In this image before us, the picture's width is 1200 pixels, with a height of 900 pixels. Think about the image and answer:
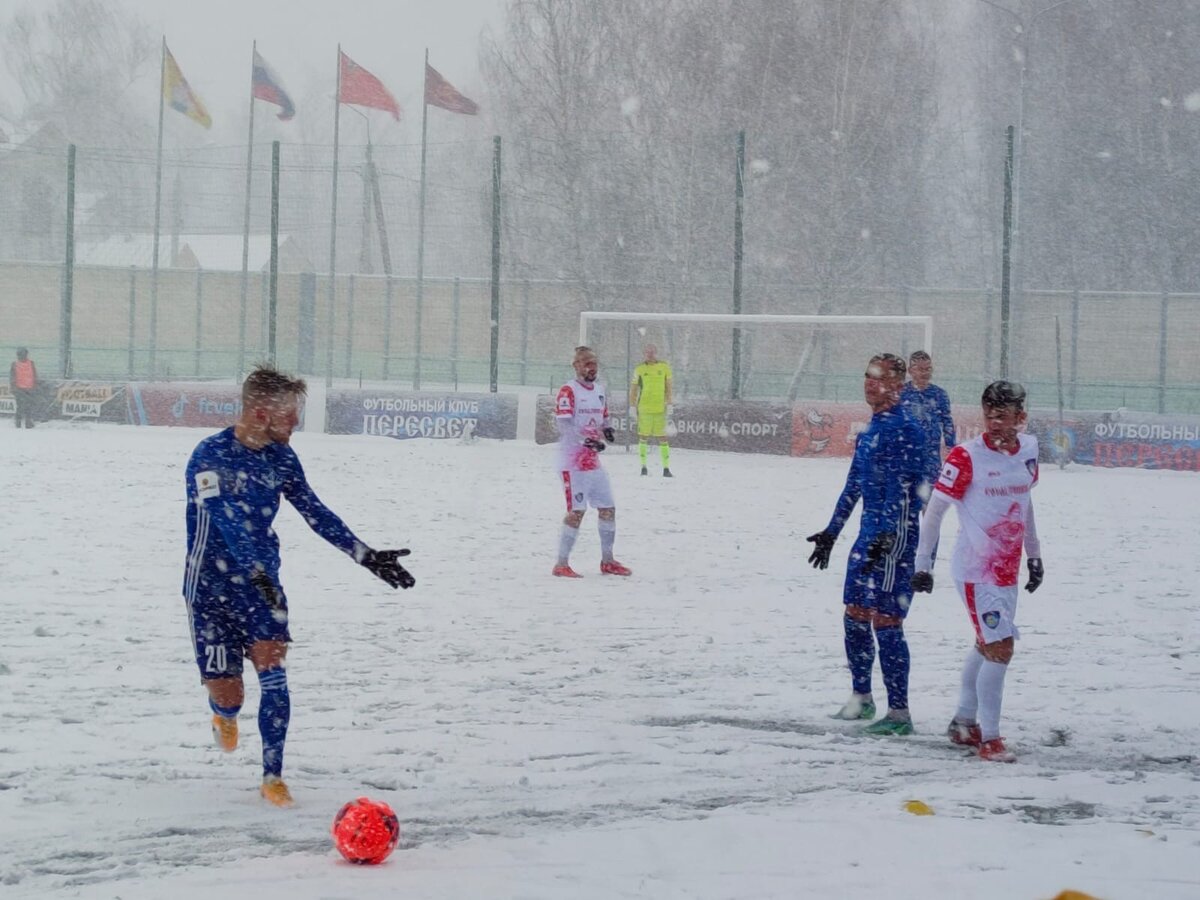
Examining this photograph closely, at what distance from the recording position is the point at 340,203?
45.1 metres

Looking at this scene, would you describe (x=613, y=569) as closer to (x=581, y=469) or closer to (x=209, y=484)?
(x=581, y=469)

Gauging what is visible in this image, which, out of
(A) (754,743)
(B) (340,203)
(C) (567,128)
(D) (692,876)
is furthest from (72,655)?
(B) (340,203)

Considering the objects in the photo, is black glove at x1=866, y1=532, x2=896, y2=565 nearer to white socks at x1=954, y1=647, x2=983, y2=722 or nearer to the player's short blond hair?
white socks at x1=954, y1=647, x2=983, y2=722

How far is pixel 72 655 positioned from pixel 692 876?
14.5ft

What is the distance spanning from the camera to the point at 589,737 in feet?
21.4

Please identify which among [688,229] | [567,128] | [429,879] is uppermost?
[567,128]

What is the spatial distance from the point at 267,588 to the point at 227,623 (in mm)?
371

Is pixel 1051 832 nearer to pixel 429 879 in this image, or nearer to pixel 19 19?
pixel 429 879

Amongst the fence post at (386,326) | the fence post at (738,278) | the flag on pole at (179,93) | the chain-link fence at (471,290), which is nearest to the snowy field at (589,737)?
the fence post at (738,278)

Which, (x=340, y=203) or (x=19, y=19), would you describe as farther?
(x=19, y=19)

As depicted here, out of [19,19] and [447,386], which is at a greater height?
[19,19]

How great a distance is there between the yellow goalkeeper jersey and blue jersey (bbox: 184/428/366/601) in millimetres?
15000

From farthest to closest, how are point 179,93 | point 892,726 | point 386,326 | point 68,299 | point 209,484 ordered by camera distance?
1. point 179,93
2. point 386,326
3. point 68,299
4. point 892,726
5. point 209,484

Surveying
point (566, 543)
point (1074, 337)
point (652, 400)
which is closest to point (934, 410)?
point (566, 543)
